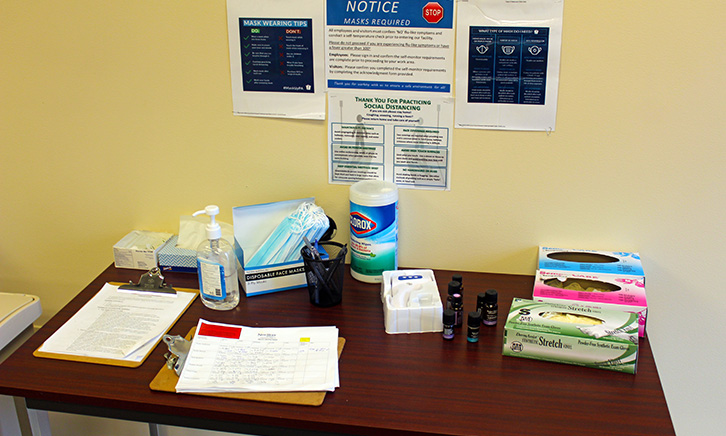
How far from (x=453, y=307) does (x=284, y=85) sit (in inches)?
26.3

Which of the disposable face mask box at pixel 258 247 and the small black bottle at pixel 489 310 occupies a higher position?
the disposable face mask box at pixel 258 247

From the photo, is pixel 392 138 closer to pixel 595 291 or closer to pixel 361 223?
pixel 361 223

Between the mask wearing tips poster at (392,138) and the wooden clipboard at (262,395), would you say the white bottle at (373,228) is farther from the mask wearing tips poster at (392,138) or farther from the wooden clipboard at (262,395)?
the wooden clipboard at (262,395)

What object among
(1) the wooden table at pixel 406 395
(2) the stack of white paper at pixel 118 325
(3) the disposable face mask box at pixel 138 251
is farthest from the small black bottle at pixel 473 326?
(3) the disposable face mask box at pixel 138 251

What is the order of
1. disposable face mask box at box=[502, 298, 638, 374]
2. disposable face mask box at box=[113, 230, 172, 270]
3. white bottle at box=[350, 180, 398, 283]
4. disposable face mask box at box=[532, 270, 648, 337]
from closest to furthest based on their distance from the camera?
disposable face mask box at box=[502, 298, 638, 374], disposable face mask box at box=[532, 270, 648, 337], white bottle at box=[350, 180, 398, 283], disposable face mask box at box=[113, 230, 172, 270]

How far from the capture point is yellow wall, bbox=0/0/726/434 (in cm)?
130

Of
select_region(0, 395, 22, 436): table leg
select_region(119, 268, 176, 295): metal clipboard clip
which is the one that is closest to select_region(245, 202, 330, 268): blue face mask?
select_region(119, 268, 176, 295): metal clipboard clip

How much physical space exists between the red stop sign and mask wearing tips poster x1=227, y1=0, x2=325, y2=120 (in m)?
0.24

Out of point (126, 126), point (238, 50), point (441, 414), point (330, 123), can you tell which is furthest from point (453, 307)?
point (126, 126)

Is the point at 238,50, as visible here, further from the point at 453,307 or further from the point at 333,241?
the point at 453,307

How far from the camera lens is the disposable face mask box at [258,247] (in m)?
1.40

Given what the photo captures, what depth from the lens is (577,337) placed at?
1.14 m

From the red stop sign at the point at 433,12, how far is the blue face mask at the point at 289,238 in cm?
53

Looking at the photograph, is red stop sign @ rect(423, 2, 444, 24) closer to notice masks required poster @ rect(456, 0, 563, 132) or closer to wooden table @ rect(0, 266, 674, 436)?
notice masks required poster @ rect(456, 0, 563, 132)
